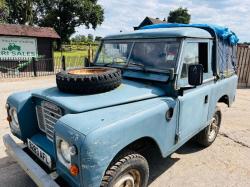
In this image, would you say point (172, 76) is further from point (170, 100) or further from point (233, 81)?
Answer: point (233, 81)

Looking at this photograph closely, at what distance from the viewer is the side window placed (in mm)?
3676

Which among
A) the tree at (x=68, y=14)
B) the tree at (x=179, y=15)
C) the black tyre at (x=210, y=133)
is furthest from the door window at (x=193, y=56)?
the tree at (x=179, y=15)

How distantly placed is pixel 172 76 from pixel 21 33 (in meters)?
16.1

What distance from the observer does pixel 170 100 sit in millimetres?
3367

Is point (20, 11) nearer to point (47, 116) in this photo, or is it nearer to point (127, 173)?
point (47, 116)

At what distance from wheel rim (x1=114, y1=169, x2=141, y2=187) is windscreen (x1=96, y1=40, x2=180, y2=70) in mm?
1516

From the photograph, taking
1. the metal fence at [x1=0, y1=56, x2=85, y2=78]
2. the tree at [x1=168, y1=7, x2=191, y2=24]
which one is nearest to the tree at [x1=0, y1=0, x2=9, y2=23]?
the metal fence at [x1=0, y1=56, x2=85, y2=78]

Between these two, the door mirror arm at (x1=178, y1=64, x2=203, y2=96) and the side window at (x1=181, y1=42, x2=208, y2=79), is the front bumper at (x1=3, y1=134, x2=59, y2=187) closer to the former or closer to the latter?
the door mirror arm at (x1=178, y1=64, x2=203, y2=96)

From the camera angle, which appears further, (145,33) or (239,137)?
(239,137)

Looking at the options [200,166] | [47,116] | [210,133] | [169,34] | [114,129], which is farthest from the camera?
[210,133]

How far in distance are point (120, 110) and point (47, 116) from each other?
0.99m

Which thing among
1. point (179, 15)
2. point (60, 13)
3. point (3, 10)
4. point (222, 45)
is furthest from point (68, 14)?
point (222, 45)

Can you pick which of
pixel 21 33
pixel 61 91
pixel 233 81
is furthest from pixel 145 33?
pixel 21 33

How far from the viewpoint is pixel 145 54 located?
3852 mm
